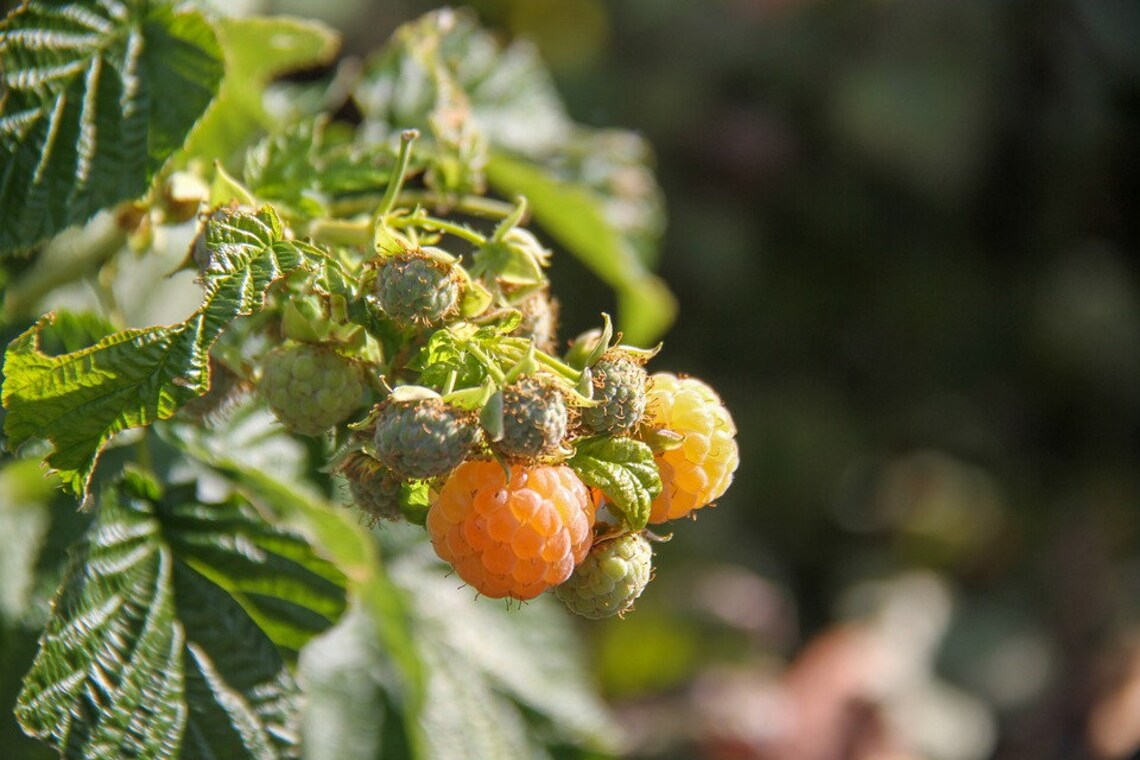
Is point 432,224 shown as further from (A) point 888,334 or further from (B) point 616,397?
(A) point 888,334

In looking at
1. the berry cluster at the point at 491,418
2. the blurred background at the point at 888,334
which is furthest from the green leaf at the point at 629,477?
the blurred background at the point at 888,334

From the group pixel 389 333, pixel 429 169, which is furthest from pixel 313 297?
pixel 429 169

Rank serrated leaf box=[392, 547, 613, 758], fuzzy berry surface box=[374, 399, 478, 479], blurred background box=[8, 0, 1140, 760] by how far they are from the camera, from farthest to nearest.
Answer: blurred background box=[8, 0, 1140, 760] → serrated leaf box=[392, 547, 613, 758] → fuzzy berry surface box=[374, 399, 478, 479]

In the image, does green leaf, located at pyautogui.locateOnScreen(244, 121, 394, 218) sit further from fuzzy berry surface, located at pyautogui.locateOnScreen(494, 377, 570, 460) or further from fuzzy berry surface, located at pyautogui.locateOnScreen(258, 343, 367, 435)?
fuzzy berry surface, located at pyautogui.locateOnScreen(494, 377, 570, 460)

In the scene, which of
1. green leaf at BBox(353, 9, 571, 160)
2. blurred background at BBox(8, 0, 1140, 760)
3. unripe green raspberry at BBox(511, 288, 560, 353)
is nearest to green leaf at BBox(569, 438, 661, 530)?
unripe green raspberry at BBox(511, 288, 560, 353)

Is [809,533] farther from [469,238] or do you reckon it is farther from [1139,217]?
[469,238]
